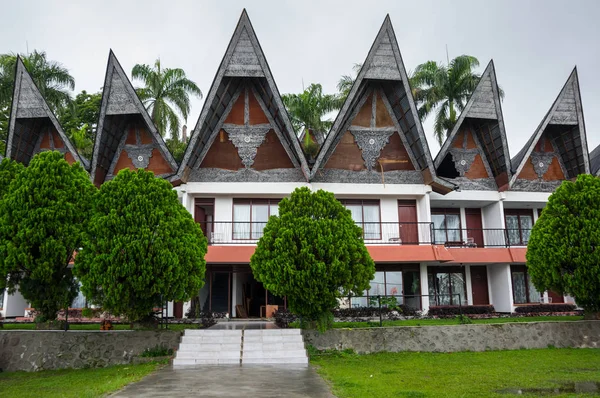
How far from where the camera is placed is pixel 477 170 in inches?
905

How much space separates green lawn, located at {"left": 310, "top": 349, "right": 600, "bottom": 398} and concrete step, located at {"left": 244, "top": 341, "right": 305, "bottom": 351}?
54 centimetres

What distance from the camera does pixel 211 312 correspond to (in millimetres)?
20453

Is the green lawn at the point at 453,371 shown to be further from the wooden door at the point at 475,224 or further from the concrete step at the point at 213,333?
the wooden door at the point at 475,224

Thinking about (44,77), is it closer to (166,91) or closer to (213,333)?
(166,91)

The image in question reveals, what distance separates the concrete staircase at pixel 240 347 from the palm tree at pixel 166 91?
2038 cm

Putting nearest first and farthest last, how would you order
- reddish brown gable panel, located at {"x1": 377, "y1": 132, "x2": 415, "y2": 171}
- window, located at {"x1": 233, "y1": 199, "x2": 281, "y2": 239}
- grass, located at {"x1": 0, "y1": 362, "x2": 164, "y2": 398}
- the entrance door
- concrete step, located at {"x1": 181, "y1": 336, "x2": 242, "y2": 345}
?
grass, located at {"x1": 0, "y1": 362, "x2": 164, "y2": 398}
concrete step, located at {"x1": 181, "y1": 336, "x2": 242, "y2": 345}
window, located at {"x1": 233, "y1": 199, "x2": 281, "y2": 239}
reddish brown gable panel, located at {"x1": 377, "y1": 132, "x2": 415, "y2": 171}
the entrance door

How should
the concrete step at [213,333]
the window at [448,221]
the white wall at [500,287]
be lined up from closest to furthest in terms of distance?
the concrete step at [213,333] → the white wall at [500,287] → the window at [448,221]

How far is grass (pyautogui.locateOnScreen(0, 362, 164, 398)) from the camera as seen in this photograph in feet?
31.0

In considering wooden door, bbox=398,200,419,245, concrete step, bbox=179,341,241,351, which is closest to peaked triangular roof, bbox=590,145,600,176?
wooden door, bbox=398,200,419,245

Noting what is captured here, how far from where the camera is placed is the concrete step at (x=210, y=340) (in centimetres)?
1348

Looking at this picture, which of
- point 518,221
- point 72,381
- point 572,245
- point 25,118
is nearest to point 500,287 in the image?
point 518,221

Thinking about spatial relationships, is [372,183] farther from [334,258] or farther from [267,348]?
[267,348]

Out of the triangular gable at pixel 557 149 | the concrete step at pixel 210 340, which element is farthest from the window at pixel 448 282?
the concrete step at pixel 210 340

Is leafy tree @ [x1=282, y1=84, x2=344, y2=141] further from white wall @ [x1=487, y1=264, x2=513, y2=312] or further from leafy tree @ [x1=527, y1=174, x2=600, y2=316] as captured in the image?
leafy tree @ [x1=527, y1=174, x2=600, y2=316]
